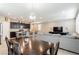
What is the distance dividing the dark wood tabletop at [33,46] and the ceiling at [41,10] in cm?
49

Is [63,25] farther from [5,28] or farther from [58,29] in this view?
[5,28]

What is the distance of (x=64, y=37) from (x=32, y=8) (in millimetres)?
955

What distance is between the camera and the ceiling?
227 centimetres

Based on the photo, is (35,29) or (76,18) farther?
(35,29)

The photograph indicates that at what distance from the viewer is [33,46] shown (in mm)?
2316

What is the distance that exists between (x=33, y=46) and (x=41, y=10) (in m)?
0.81

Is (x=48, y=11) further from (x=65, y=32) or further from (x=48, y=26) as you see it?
(x=65, y=32)

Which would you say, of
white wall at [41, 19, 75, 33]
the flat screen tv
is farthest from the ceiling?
the flat screen tv

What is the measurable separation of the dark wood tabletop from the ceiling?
492 mm

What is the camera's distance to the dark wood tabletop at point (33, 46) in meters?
2.28

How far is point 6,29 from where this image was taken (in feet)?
7.58

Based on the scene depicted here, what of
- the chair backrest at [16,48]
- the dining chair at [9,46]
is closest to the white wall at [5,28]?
the dining chair at [9,46]

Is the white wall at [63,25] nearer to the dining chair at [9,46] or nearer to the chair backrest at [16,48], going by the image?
the chair backrest at [16,48]
